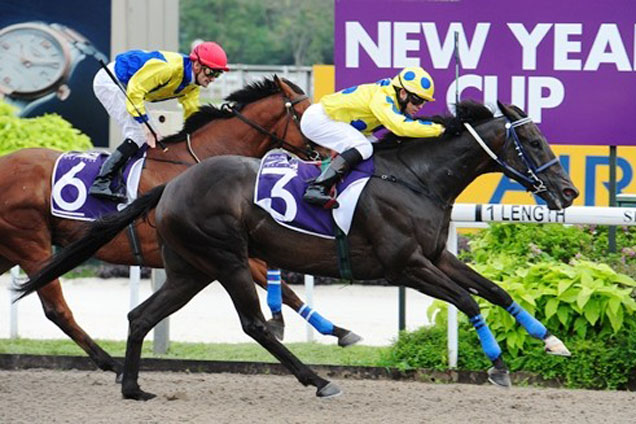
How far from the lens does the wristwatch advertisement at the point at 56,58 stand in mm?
11312

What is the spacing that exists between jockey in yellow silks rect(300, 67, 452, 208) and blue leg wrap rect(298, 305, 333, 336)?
987 mm

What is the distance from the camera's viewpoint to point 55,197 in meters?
7.01

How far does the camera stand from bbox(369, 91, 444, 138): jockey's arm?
20.6ft

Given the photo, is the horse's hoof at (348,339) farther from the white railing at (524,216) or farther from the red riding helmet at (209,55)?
the red riding helmet at (209,55)

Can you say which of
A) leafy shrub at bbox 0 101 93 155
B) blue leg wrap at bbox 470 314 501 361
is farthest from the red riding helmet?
leafy shrub at bbox 0 101 93 155

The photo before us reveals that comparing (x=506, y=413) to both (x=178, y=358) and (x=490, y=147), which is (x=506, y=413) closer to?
(x=490, y=147)

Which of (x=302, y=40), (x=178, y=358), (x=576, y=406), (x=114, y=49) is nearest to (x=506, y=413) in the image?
(x=576, y=406)

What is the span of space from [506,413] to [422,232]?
935 mm

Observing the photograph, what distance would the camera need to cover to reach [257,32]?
1512 inches

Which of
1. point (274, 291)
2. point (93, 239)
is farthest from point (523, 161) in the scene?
point (93, 239)

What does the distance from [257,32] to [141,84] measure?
1247 inches

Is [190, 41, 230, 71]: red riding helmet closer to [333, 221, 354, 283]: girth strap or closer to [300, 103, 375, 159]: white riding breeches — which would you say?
[300, 103, 375, 159]: white riding breeches

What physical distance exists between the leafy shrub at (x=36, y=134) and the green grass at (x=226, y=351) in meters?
2.43

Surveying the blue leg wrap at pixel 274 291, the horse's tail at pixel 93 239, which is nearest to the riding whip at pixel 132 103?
the horse's tail at pixel 93 239
